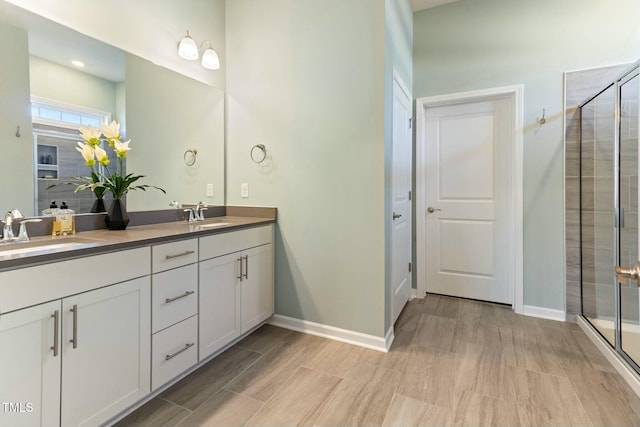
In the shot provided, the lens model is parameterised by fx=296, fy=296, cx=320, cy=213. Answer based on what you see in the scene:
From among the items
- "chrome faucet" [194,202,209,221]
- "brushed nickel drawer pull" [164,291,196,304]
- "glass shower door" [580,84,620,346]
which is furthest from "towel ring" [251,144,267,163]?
"glass shower door" [580,84,620,346]

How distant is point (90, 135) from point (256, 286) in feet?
4.63

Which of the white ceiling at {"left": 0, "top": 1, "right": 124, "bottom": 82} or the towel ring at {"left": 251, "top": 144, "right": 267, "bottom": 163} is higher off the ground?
the white ceiling at {"left": 0, "top": 1, "right": 124, "bottom": 82}

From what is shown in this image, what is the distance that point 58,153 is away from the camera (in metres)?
1.64

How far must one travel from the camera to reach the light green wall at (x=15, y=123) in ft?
4.75

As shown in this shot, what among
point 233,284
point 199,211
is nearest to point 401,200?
point 233,284

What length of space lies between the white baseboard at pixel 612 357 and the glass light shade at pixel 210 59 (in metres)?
3.46

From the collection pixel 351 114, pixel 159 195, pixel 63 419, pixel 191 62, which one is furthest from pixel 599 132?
pixel 63 419

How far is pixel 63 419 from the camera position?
1.14m

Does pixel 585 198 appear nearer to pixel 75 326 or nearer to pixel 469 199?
pixel 469 199

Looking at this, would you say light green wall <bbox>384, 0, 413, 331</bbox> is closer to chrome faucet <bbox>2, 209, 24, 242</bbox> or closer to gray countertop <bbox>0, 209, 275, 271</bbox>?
gray countertop <bbox>0, 209, 275, 271</bbox>

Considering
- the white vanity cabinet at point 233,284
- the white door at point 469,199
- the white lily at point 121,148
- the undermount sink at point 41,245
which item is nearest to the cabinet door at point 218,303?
the white vanity cabinet at point 233,284

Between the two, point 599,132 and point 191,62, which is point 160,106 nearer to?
point 191,62

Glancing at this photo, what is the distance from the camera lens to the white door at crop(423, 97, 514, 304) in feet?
9.34

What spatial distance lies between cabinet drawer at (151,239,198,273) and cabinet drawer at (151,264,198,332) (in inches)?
1.3
